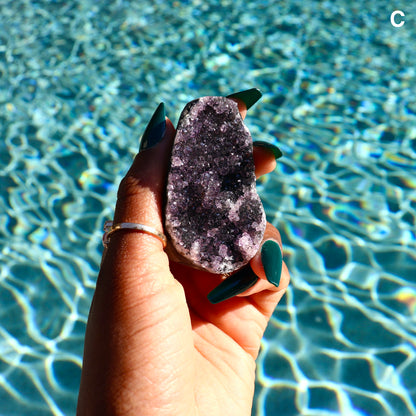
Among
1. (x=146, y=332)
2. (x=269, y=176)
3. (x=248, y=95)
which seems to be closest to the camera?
(x=146, y=332)

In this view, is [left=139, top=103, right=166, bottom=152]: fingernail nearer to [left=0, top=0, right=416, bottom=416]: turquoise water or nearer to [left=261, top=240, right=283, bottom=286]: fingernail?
[left=261, top=240, right=283, bottom=286]: fingernail

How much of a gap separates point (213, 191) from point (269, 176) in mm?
2314

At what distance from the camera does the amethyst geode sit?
1.82 m

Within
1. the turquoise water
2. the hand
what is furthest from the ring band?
the turquoise water

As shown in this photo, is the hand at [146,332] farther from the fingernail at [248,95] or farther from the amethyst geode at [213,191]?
the fingernail at [248,95]

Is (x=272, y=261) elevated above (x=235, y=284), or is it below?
above

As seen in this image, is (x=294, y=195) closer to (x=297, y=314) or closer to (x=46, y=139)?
(x=297, y=314)

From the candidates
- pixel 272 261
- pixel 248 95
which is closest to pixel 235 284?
pixel 272 261

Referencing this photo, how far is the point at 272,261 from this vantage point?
1.89m

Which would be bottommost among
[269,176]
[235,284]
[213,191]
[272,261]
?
[269,176]

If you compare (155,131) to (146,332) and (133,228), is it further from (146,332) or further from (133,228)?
(146,332)

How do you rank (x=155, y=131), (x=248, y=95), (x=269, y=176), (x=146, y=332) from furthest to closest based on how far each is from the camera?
(x=269, y=176) < (x=248, y=95) < (x=155, y=131) < (x=146, y=332)

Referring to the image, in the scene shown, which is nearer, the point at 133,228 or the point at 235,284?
the point at 133,228

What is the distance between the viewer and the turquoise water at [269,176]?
2.96 metres
